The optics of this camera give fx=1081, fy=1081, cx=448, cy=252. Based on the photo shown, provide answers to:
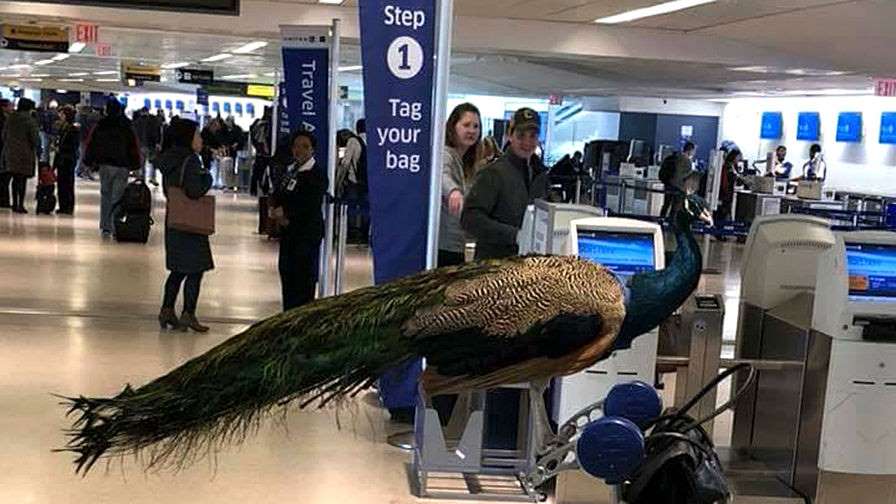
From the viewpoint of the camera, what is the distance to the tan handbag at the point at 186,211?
7.60 metres

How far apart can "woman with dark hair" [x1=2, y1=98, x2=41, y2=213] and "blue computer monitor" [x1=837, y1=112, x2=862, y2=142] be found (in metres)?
14.4

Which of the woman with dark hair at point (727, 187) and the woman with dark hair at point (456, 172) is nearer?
the woman with dark hair at point (456, 172)

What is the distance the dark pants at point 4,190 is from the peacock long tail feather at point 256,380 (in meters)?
14.6

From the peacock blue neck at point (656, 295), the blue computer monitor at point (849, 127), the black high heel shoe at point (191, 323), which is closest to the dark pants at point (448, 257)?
the black high heel shoe at point (191, 323)

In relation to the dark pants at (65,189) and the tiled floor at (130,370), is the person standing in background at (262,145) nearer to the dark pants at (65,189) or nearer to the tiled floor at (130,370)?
the dark pants at (65,189)

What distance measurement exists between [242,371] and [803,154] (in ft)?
72.3

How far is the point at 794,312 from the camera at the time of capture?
5016mm

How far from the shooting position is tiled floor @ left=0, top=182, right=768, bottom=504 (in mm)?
4918

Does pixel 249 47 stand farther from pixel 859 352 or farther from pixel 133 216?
pixel 859 352

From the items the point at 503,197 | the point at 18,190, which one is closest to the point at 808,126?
the point at 18,190

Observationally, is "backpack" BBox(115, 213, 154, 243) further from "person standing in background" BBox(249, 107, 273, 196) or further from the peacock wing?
the peacock wing

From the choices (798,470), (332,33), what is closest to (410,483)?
(798,470)

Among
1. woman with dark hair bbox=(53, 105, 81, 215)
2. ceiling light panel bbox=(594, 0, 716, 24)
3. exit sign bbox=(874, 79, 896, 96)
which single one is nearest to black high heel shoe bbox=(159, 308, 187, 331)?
ceiling light panel bbox=(594, 0, 716, 24)

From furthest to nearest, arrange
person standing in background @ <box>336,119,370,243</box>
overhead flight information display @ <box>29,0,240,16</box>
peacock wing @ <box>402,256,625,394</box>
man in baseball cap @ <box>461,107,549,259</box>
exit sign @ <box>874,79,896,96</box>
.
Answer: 1. exit sign @ <box>874,79,896,96</box>
2. person standing in background @ <box>336,119,370,243</box>
3. overhead flight information display @ <box>29,0,240,16</box>
4. man in baseball cap @ <box>461,107,549,259</box>
5. peacock wing @ <box>402,256,625,394</box>
